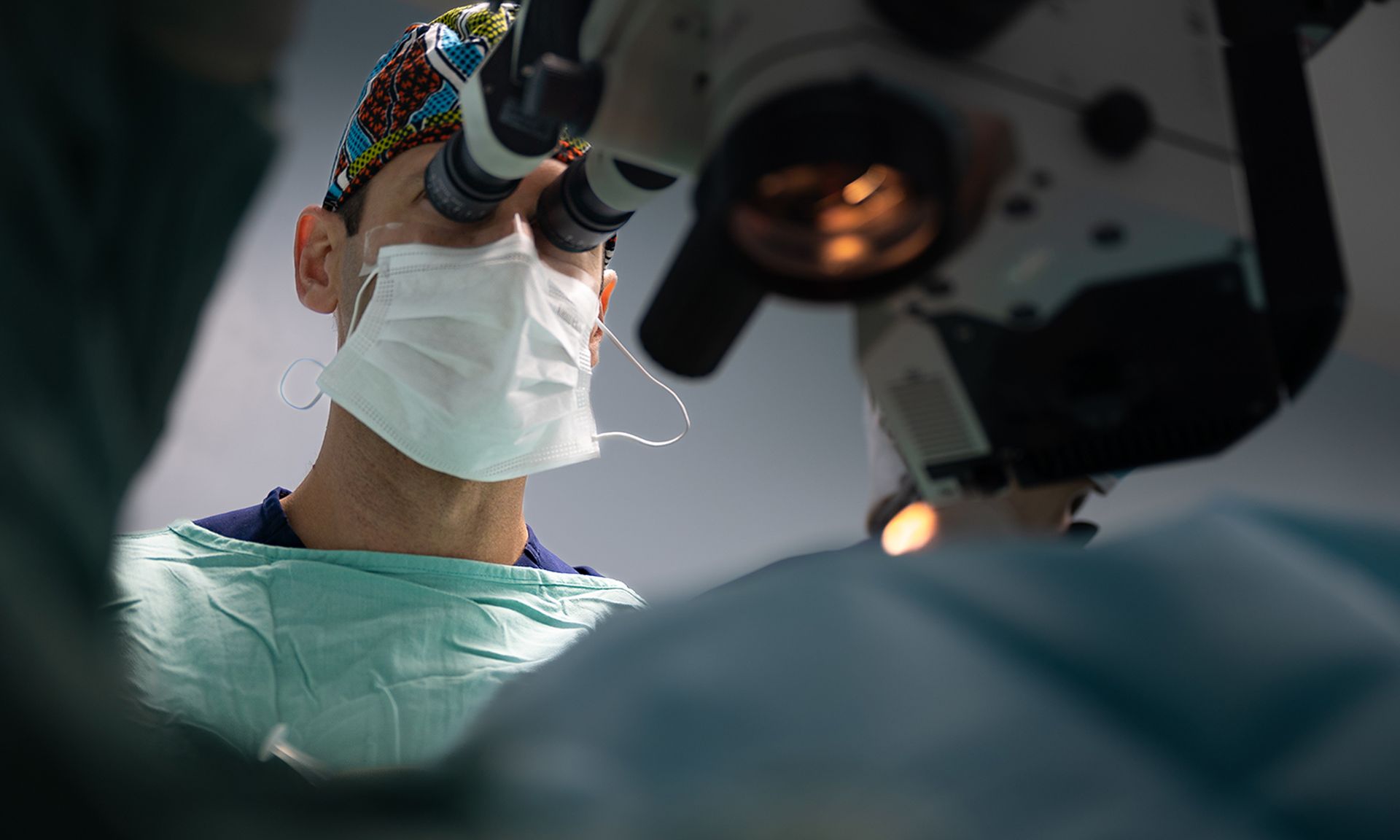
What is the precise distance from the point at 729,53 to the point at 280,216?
175 cm

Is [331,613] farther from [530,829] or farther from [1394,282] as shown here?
[1394,282]

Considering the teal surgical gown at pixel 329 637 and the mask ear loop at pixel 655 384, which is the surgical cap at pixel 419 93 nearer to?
the mask ear loop at pixel 655 384

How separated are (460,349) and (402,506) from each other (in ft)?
0.88

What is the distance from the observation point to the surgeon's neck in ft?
4.61

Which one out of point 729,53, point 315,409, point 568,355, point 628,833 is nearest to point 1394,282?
point 568,355

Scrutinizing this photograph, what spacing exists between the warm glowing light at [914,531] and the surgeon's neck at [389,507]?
Result: 2.76ft

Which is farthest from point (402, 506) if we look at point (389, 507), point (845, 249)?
point (845, 249)

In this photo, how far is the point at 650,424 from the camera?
212 centimetres

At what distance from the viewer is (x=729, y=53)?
20.8 inches

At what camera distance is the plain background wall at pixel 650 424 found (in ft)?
6.30

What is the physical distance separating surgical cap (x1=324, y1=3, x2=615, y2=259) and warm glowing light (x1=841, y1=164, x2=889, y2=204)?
937 mm

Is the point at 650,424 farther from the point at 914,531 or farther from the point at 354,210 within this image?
the point at 914,531

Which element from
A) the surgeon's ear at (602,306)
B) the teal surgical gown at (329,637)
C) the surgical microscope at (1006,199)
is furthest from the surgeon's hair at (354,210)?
the surgical microscope at (1006,199)

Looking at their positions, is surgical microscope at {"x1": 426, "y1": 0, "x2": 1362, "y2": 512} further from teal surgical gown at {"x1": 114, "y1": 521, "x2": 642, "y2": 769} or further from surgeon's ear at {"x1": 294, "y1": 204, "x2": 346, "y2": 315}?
surgeon's ear at {"x1": 294, "y1": 204, "x2": 346, "y2": 315}
